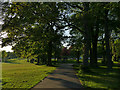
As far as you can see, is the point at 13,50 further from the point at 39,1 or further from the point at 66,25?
the point at 66,25

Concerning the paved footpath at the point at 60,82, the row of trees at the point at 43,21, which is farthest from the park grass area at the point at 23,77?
the row of trees at the point at 43,21

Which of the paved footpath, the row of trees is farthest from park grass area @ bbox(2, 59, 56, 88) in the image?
the row of trees

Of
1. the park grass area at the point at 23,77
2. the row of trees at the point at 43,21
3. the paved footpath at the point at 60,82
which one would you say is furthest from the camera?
the row of trees at the point at 43,21

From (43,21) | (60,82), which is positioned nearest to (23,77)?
(60,82)

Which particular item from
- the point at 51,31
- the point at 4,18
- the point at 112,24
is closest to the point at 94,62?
the point at 112,24

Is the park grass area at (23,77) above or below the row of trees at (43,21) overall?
below

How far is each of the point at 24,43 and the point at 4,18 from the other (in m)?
4.09

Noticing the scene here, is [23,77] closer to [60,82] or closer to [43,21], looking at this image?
[60,82]

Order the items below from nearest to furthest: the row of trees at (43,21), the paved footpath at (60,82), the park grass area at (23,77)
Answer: the paved footpath at (60,82)
the park grass area at (23,77)
the row of trees at (43,21)

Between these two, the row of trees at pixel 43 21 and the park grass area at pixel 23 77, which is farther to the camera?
the row of trees at pixel 43 21

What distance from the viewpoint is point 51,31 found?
17.2 m

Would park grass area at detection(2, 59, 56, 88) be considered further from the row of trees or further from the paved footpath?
the row of trees

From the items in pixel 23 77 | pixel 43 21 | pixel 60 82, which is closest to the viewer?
pixel 60 82

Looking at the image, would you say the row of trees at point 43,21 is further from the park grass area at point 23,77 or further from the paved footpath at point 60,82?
the paved footpath at point 60,82
